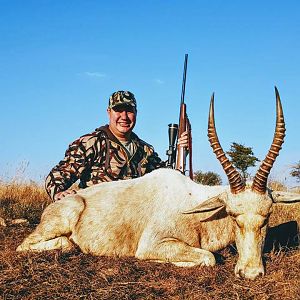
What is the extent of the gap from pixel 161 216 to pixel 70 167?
79.8 inches

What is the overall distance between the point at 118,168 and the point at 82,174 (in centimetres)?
58

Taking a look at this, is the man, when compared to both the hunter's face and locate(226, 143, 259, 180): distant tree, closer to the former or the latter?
the hunter's face

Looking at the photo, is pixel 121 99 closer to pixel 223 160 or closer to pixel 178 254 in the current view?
pixel 223 160

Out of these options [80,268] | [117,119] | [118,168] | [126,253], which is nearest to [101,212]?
[126,253]

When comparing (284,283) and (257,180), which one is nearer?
(284,283)

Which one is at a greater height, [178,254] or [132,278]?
[178,254]

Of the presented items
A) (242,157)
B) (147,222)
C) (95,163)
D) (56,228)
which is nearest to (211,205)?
(147,222)

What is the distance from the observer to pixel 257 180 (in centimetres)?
467

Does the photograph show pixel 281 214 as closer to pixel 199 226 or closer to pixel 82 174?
pixel 199 226

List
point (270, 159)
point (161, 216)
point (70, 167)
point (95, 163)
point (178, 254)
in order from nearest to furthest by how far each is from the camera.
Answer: point (270, 159)
point (178, 254)
point (161, 216)
point (70, 167)
point (95, 163)

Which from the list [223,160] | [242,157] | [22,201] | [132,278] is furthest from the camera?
[242,157]

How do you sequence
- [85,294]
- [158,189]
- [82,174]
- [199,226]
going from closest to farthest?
1. [85,294]
2. [199,226]
3. [158,189]
4. [82,174]

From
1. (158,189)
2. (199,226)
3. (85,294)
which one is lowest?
(85,294)

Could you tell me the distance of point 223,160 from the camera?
193 inches
